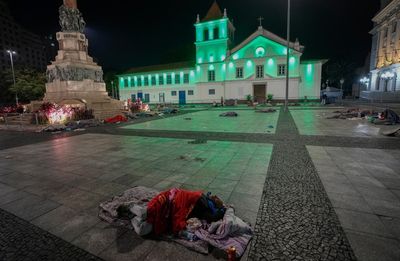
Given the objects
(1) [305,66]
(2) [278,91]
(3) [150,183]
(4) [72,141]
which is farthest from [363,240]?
(1) [305,66]

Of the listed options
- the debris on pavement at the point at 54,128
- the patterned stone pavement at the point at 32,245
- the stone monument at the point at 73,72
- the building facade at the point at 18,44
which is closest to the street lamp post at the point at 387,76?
the stone monument at the point at 73,72

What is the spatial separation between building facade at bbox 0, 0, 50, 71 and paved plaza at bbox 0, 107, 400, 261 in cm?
9666

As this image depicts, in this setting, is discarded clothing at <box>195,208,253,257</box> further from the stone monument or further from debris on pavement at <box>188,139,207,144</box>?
the stone monument

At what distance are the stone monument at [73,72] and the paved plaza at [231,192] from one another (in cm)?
1056

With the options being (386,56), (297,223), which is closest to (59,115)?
(297,223)

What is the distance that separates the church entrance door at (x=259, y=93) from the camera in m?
38.3

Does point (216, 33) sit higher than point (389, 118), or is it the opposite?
point (216, 33)

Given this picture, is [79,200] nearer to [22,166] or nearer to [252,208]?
[252,208]

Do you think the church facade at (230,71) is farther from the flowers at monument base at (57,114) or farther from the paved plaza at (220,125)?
the flowers at monument base at (57,114)

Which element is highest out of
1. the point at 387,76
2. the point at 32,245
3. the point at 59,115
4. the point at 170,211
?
the point at 387,76

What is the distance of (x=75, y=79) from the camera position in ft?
63.6

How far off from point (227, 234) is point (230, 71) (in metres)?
39.1

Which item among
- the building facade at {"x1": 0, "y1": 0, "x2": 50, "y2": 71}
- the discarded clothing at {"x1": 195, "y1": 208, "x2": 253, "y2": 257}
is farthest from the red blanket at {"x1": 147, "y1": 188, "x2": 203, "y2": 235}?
the building facade at {"x1": 0, "y1": 0, "x2": 50, "y2": 71}

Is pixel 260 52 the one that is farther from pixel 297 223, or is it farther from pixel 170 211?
pixel 170 211
